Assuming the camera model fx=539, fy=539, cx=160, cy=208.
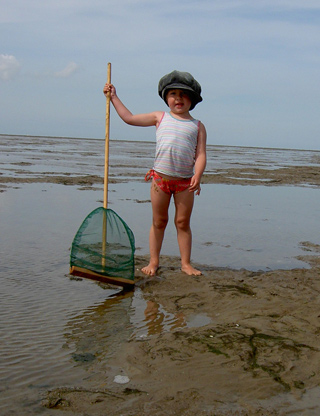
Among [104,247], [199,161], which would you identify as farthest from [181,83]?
[104,247]

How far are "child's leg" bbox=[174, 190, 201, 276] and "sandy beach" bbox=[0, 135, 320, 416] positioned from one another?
187 mm

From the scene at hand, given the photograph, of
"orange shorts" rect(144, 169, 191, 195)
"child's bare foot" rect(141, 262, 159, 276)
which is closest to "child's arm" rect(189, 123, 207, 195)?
"orange shorts" rect(144, 169, 191, 195)

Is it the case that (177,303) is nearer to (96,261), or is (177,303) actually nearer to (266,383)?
(96,261)

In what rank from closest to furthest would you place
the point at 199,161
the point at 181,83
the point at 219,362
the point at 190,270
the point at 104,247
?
the point at 219,362
the point at 104,247
the point at 181,83
the point at 199,161
the point at 190,270

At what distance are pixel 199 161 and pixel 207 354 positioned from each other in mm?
2154

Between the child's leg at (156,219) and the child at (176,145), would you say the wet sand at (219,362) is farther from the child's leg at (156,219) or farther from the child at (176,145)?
the child at (176,145)

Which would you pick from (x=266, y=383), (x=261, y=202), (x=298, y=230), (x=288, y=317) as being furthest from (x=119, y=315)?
(x=261, y=202)

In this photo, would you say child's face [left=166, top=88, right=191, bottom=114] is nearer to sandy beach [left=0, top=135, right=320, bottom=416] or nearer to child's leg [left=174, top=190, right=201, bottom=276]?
child's leg [left=174, top=190, right=201, bottom=276]

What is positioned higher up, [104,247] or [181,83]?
[181,83]

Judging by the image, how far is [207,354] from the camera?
10.0 feet

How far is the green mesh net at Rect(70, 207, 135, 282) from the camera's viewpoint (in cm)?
445

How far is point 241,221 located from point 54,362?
577 cm

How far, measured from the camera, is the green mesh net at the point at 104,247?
4453 millimetres

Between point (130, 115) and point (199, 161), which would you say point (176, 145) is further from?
point (130, 115)
